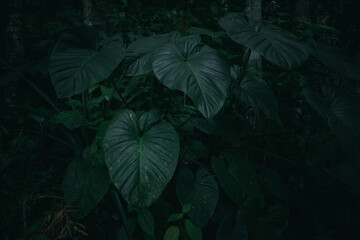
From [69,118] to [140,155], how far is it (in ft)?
1.49

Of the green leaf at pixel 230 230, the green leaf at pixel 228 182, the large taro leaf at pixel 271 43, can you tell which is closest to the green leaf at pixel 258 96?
the large taro leaf at pixel 271 43

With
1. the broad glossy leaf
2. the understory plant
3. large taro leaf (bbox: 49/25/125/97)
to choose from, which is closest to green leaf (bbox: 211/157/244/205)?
the understory plant

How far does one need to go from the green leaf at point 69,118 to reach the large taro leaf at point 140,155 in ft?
0.88

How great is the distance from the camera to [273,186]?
1.29 metres

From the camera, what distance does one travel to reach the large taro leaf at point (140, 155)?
773mm

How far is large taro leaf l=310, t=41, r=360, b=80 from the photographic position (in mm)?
1110

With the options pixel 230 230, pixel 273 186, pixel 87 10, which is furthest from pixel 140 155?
pixel 87 10

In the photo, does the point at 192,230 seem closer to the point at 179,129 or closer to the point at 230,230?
the point at 230,230

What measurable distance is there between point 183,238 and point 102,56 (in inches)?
36.9

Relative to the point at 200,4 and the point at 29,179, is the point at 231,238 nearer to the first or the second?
the point at 29,179

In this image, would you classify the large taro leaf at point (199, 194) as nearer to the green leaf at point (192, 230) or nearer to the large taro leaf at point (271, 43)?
the green leaf at point (192, 230)

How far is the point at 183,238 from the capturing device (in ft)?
3.34

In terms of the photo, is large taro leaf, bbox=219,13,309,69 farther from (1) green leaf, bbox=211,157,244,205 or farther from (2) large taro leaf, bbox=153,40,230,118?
(1) green leaf, bbox=211,157,244,205

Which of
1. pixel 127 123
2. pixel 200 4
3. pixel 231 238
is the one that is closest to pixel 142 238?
pixel 231 238
